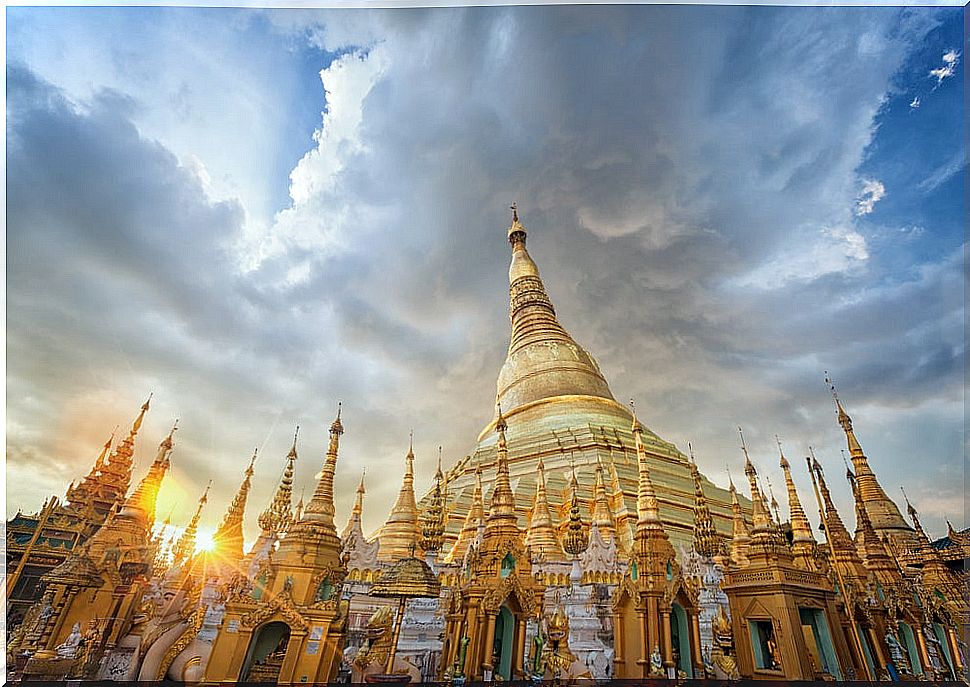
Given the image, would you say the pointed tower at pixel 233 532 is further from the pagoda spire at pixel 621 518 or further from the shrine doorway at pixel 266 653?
the pagoda spire at pixel 621 518

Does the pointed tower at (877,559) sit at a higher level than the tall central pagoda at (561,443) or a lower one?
lower

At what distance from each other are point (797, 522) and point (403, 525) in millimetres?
7406

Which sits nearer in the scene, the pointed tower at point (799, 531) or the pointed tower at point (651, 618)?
the pointed tower at point (651, 618)

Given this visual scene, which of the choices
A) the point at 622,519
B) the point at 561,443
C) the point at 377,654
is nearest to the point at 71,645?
the point at 377,654

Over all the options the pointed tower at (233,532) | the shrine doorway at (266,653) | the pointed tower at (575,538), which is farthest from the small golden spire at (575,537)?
the pointed tower at (233,532)

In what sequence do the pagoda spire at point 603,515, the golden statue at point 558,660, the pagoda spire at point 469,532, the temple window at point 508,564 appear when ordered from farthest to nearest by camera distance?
1. the pagoda spire at point 469,532
2. the pagoda spire at point 603,515
3. the temple window at point 508,564
4. the golden statue at point 558,660

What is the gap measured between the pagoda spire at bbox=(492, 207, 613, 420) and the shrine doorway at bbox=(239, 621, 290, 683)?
13.7 m

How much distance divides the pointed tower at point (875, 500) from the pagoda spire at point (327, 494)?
1140cm

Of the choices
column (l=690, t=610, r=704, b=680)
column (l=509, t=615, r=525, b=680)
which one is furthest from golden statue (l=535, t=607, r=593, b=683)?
column (l=690, t=610, r=704, b=680)

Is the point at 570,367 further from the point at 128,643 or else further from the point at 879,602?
the point at 128,643

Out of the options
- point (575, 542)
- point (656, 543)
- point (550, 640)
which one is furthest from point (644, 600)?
point (575, 542)

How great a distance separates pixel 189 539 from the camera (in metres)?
8.91

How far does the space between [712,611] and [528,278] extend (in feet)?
55.0

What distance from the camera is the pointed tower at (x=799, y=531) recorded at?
7699 millimetres
